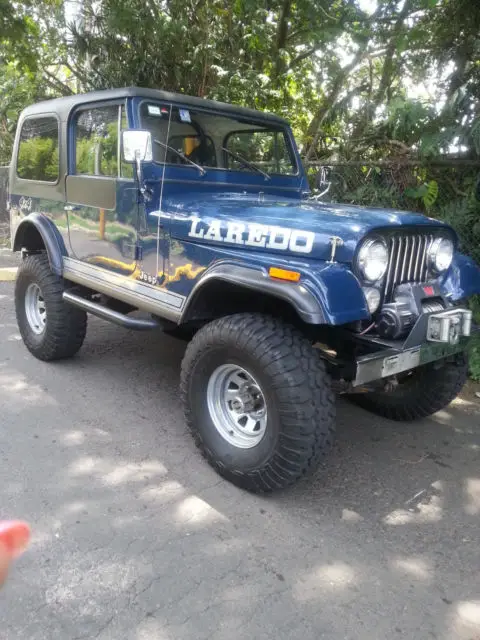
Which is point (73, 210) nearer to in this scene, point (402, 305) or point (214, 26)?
point (402, 305)

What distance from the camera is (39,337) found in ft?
15.4

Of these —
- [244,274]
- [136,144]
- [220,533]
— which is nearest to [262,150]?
[136,144]

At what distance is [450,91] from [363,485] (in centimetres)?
427

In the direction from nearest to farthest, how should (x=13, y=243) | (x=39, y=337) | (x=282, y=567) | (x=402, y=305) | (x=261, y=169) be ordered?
(x=282, y=567) < (x=402, y=305) < (x=261, y=169) < (x=39, y=337) < (x=13, y=243)

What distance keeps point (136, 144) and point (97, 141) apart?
36.1 inches

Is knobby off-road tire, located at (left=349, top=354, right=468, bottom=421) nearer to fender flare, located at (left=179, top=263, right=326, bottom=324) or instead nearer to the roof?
fender flare, located at (left=179, top=263, right=326, bottom=324)

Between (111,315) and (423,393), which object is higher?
(111,315)

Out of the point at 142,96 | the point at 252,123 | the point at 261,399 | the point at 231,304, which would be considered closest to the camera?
the point at 261,399

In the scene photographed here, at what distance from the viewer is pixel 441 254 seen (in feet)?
10.6

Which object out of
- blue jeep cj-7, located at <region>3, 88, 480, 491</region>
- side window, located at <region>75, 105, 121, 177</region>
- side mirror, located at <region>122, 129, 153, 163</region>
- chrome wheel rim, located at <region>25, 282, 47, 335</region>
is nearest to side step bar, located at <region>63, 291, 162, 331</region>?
blue jeep cj-7, located at <region>3, 88, 480, 491</region>

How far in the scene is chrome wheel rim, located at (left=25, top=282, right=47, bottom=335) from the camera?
4.82 meters

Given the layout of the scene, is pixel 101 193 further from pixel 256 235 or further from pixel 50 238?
pixel 256 235

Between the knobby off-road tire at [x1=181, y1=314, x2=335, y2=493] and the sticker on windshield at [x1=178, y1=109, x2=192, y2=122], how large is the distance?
154 centimetres

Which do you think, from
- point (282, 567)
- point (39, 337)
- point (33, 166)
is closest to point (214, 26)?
point (33, 166)
